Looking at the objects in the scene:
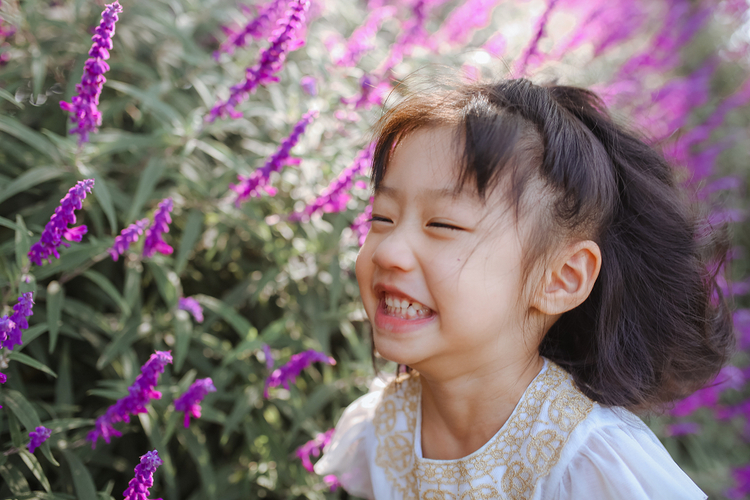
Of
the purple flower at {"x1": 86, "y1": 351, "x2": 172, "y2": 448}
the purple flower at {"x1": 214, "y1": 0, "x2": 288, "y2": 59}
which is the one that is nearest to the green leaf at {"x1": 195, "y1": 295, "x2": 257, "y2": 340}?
the purple flower at {"x1": 86, "y1": 351, "x2": 172, "y2": 448}

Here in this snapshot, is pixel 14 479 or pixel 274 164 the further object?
pixel 274 164

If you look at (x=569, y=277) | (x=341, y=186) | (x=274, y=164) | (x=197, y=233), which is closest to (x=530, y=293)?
(x=569, y=277)

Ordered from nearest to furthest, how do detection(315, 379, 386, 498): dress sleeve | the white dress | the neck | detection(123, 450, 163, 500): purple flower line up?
1. detection(123, 450, 163, 500): purple flower
2. the white dress
3. the neck
4. detection(315, 379, 386, 498): dress sleeve

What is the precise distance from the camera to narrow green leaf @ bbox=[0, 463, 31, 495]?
3.58 ft

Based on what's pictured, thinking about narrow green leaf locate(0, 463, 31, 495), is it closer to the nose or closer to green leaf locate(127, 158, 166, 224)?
green leaf locate(127, 158, 166, 224)

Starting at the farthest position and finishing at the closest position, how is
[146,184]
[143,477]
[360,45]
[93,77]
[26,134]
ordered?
1. [360,45]
2. [146,184]
3. [26,134]
4. [93,77]
5. [143,477]

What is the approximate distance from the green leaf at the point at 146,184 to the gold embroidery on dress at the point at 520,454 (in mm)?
916

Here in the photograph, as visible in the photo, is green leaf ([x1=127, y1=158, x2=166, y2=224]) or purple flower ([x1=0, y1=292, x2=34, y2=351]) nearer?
purple flower ([x1=0, y1=292, x2=34, y2=351])

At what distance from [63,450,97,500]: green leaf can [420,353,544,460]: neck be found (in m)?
0.74

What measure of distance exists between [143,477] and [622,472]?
2.65 feet

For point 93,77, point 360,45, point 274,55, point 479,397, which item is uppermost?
point 360,45

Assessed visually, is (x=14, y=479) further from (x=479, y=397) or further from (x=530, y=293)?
(x=530, y=293)

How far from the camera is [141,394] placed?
1.06m

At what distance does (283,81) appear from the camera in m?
2.12
